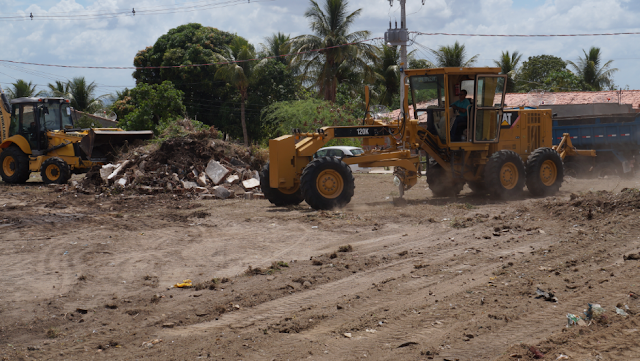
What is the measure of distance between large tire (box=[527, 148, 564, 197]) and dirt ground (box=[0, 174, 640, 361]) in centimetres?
234

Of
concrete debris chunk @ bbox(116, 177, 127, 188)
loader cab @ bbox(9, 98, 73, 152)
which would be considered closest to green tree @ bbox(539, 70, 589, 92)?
loader cab @ bbox(9, 98, 73, 152)

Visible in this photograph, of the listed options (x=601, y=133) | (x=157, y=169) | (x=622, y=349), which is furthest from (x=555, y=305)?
(x=601, y=133)

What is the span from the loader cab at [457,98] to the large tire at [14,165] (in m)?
14.5

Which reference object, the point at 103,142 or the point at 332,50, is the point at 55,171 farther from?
the point at 332,50

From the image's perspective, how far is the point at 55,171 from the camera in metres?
19.4

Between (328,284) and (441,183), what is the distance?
27.2ft

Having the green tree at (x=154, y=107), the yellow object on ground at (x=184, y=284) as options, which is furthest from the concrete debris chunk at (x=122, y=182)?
the green tree at (x=154, y=107)

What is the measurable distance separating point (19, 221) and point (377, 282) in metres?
7.92

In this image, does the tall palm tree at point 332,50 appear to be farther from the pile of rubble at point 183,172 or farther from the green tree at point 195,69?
the pile of rubble at point 183,172

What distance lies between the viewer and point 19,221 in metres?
11.0

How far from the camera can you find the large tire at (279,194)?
41.1 feet

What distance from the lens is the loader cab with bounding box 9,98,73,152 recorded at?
2044 centimetres

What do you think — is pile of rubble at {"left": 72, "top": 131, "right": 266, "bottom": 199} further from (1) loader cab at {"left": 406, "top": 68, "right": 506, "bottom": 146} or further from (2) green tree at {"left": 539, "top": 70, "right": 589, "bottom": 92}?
(2) green tree at {"left": 539, "top": 70, "right": 589, "bottom": 92}

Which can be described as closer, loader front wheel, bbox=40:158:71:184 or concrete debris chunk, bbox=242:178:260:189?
concrete debris chunk, bbox=242:178:260:189
